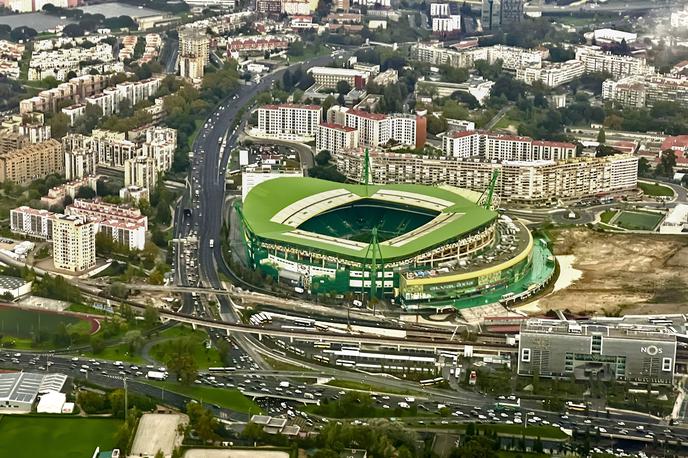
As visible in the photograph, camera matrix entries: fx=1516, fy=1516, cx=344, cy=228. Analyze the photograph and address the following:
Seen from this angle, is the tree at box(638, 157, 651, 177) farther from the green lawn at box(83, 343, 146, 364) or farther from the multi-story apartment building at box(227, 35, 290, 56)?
the multi-story apartment building at box(227, 35, 290, 56)

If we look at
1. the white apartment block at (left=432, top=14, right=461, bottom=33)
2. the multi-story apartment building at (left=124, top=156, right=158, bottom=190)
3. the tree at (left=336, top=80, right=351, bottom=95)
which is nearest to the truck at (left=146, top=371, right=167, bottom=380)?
the multi-story apartment building at (left=124, top=156, right=158, bottom=190)

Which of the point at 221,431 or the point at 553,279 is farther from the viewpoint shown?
the point at 553,279

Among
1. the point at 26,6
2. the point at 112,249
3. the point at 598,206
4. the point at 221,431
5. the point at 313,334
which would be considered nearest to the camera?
the point at 221,431

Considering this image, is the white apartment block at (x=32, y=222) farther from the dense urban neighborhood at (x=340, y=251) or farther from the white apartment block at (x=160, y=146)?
the white apartment block at (x=160, y=146)

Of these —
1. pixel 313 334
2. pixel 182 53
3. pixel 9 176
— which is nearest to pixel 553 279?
pixel 313 334

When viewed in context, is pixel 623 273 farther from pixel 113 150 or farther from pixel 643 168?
pixel 113 150

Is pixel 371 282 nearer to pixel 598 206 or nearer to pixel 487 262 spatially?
pixel 487 262

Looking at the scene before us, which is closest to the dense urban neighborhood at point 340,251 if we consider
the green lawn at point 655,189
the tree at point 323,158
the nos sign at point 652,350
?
the nos sign at point 652,350
